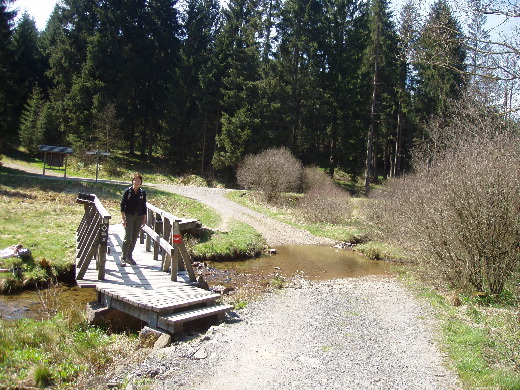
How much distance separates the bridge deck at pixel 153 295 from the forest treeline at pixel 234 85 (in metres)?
27.3

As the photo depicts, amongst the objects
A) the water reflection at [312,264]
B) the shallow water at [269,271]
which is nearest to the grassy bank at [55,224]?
the shallow water at [269,271]

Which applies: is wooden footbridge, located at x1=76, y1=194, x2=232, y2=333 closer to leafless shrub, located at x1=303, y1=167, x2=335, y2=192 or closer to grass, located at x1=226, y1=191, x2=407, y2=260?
grass, located at x1=226, y1=191, x2=407, y2=260

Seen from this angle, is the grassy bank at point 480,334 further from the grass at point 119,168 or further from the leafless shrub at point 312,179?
the grass at point 119,168

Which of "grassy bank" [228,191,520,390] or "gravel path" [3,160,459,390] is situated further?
"grassy bank" [228,191,520,390]

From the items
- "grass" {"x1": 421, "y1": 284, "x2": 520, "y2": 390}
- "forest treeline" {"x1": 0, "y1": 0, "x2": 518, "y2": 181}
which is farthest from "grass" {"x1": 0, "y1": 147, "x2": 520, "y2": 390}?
"forest treeline" {"x1": 0, "y1": 0, "x2": 518, "y2": 181}

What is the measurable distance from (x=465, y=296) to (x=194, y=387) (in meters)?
7.35

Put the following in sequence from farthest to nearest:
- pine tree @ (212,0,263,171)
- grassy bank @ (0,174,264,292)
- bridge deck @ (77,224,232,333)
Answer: pine tree @ (212,0,263,171) < grassy bank @ (0,174,264,292) < bridge deck @ (77,224,232,333)

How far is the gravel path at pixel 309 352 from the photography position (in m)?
5.64

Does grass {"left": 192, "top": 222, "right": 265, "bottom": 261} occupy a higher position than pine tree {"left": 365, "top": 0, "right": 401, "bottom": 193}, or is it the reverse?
pine tree {"left": 365, "top": 0, "right": 401, "bottom": 193}

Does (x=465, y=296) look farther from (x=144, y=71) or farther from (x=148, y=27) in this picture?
(x=148, y=27)

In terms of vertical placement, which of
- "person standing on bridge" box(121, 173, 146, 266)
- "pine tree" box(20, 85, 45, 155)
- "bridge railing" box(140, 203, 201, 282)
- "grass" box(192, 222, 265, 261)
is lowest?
"grass" box(192, 222, 265, 261)

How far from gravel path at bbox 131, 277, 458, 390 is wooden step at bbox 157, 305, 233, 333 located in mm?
330

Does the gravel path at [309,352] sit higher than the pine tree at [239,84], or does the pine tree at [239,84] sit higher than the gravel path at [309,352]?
the pine tree at [239,84]

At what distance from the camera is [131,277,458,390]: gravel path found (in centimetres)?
564
